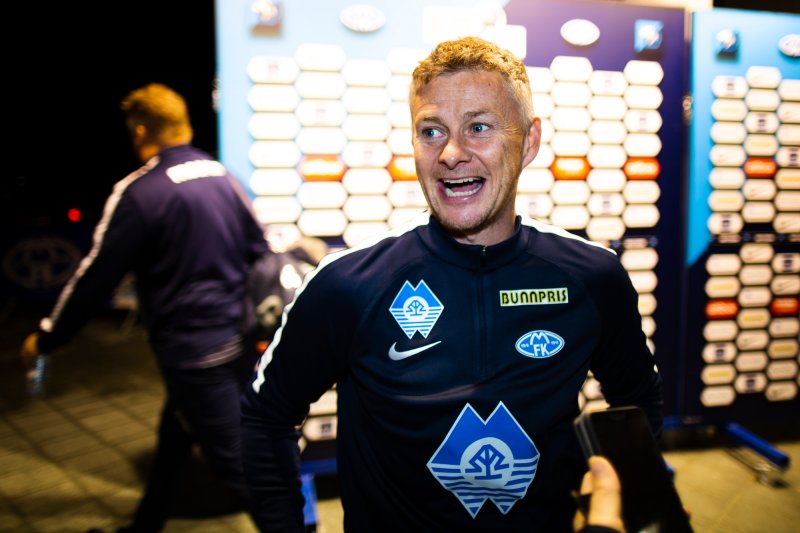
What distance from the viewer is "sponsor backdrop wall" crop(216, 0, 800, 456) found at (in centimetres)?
216

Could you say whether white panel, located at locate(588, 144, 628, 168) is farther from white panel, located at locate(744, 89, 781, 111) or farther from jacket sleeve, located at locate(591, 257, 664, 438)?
jacket sleeve, located at locate(591, 257, 664, 438)

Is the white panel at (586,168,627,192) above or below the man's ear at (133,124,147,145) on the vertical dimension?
below

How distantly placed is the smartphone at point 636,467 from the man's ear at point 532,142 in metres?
0.58

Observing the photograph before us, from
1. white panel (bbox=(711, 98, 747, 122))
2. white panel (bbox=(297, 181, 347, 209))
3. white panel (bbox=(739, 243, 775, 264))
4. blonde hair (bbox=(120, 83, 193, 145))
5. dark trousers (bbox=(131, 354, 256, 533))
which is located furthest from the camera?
white panel (bbox=(739, 243, 775, 264))

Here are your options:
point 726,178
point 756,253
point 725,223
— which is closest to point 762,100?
point 726,178

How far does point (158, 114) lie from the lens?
78.9 inches

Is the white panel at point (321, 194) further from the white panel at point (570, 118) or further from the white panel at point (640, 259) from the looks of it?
the white panel at point (640, 259)

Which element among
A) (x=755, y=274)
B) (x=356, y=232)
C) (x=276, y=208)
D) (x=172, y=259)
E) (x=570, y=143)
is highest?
(x=570, y=143)

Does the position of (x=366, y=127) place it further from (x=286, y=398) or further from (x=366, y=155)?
(x=286, y=398)

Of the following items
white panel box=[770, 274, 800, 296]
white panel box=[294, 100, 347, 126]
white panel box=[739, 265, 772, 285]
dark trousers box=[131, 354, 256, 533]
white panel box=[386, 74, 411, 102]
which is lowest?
dark trousers box=[131, 354, 256, 533]

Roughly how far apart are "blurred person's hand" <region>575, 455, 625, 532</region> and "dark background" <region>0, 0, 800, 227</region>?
22.0 feet

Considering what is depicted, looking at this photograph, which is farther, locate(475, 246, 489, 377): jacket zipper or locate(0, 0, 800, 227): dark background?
locate(0, 0, 800, 227): dark background

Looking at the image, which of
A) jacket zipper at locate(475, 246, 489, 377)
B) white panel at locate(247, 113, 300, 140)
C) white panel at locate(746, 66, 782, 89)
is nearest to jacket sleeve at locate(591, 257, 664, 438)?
jacket zipper at locate(475, 246, 489, 377)

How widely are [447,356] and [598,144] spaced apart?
1907 millimetres
